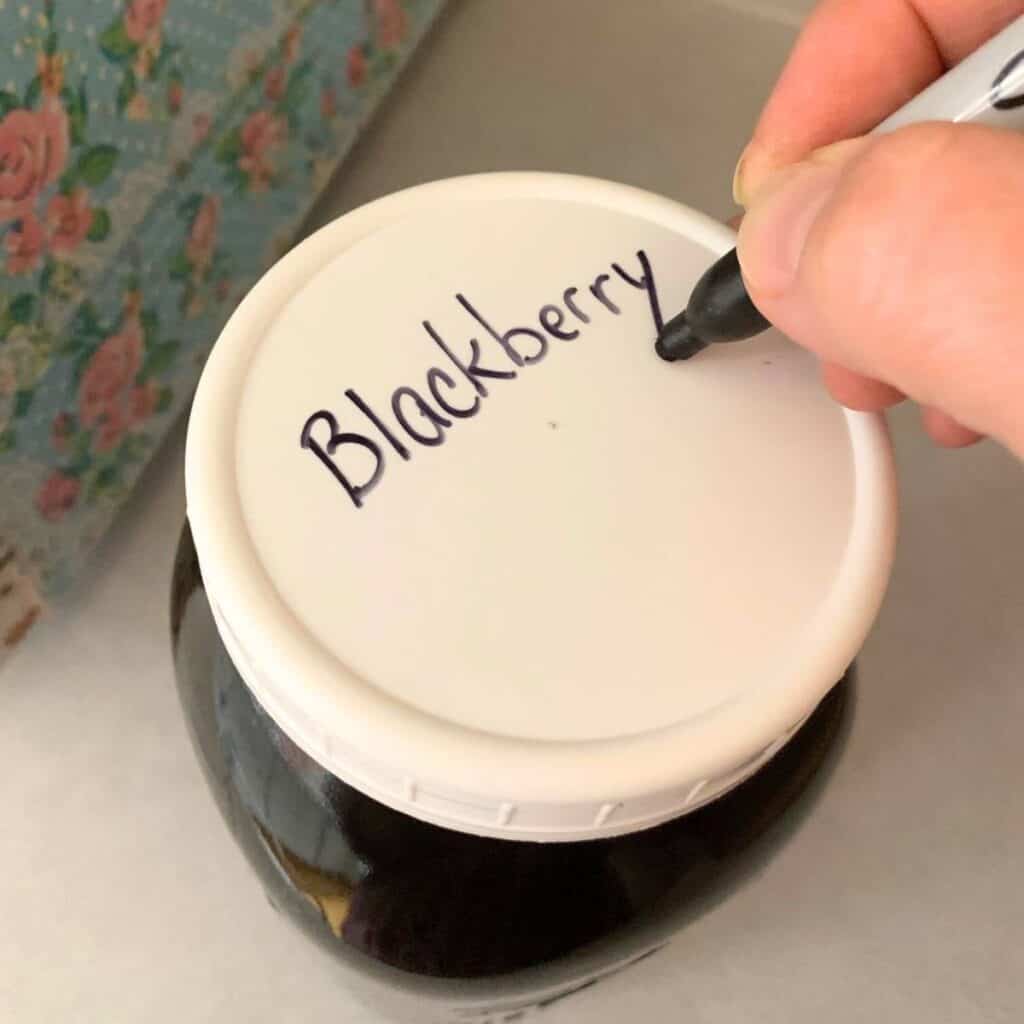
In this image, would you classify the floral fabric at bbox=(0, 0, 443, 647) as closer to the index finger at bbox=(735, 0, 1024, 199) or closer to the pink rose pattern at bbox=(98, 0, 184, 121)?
the pink rose pattern at bbox=(98, 0, 184, 121)

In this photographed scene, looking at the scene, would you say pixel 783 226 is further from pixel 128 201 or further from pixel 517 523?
→ pixel 128 201

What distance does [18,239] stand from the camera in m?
0.39

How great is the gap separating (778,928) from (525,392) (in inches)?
11.9

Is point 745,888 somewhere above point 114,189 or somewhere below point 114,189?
below

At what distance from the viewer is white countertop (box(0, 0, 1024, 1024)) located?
0.47m

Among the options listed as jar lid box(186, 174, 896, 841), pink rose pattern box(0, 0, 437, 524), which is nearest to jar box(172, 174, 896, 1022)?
jar lid box(186, 174, 896, 841)

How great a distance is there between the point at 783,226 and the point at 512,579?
10 centimetres

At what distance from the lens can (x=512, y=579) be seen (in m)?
0.28

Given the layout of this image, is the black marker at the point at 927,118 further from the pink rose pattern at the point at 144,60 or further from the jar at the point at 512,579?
the pink rose pattern at the point at 144,60

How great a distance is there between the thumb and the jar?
Answer: 0.07 metres

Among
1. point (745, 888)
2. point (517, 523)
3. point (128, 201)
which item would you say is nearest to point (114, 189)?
point (128, 201)

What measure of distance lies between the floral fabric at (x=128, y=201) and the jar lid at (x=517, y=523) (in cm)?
12

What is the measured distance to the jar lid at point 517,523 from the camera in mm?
265

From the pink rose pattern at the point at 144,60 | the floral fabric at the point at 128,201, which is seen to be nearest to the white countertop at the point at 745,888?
the floral fabric at the point at 128,201
